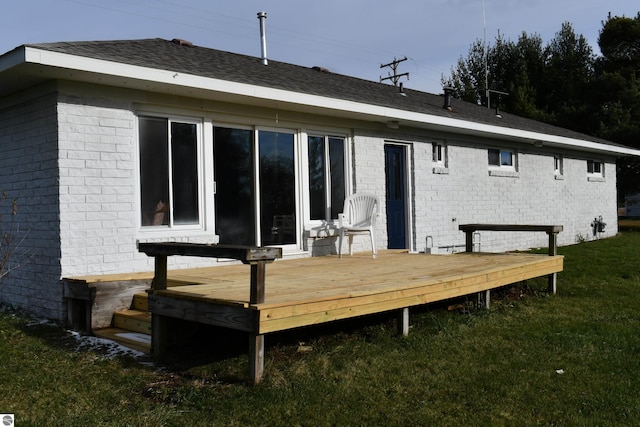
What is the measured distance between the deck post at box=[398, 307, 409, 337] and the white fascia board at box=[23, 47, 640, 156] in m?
3.18

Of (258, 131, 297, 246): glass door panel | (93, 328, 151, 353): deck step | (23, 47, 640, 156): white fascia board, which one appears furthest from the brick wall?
(93, 328, 151, 353): deck step

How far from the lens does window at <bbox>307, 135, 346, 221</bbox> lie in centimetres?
834


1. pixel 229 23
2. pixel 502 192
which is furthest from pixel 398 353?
pixel 229 23

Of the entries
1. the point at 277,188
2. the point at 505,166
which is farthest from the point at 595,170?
the point at 277,188

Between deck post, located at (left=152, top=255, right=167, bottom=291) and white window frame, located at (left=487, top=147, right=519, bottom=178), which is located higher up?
white window frame, located at (left=487, top=147, right=519, bottom=178)

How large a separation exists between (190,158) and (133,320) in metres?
2.26

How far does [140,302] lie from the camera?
18.4ft

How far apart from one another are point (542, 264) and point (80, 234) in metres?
5.40

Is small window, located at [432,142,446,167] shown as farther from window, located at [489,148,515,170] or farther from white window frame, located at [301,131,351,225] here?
white window frame, located at [301,131,351,225]

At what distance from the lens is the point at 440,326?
553 cm

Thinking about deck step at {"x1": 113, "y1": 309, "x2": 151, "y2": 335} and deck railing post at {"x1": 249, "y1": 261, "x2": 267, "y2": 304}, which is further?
deck step at {"x1": 113, "y1": 309, "x2": 151, "y2": 335}

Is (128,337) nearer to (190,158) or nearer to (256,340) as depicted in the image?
(256,340)

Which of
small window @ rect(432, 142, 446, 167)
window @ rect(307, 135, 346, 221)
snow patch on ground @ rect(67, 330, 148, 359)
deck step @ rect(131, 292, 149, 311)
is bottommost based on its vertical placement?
snow patch on ground @ rect(67, 330, 148, 359)

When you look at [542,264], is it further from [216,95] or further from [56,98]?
[56,98]
